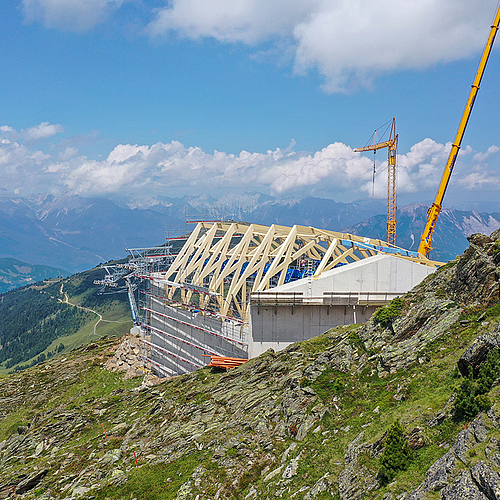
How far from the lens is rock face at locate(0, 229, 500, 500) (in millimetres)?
12578

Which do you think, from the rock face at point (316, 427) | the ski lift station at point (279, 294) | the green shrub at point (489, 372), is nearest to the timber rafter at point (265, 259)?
the ski lift station at point (279, 294)

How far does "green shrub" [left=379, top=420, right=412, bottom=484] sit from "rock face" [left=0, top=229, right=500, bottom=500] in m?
0.20

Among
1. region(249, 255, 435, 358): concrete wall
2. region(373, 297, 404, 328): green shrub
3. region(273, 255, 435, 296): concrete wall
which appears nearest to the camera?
region(373, 297, 404, 328): green shrub

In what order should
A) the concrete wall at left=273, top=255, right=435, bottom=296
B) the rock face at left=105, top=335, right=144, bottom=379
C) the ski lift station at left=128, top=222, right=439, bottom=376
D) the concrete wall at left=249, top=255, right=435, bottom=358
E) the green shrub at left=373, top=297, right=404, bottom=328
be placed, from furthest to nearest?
the rock face at left=105, top=335, right=144, bottom=379
the concrete wall at left=273, top=255, right=435, bottom=296
the ski lift station at left=128, top=222, right=439, bottom=376
the concrete wall at left=249, top=255, right=435, bottom=358
the green shrub at left=373, top=297, right=404, bottom=328

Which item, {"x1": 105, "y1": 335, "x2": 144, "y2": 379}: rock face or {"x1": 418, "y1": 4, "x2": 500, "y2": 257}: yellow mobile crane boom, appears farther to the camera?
{"x1": 105, "y1": 335, "x2": 144, "y2": 379}: rock face

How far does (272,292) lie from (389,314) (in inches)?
524

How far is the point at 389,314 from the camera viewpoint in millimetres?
24312

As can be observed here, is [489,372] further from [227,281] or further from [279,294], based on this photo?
[227,281]

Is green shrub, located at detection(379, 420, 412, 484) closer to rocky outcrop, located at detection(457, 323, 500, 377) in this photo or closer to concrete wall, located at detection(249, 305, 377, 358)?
rocky outcrop, located at detection(457, 323, 500, 377)

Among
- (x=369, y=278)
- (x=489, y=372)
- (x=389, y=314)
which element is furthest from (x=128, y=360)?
(x=489, y=372)

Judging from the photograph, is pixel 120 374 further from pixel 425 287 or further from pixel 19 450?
pixel 425 287

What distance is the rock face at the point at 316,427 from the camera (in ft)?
41.3

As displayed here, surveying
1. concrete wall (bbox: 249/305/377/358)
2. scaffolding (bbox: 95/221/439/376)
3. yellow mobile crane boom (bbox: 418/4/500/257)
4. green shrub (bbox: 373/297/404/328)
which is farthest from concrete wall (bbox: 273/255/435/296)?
yellow mobile crane boom (bbox: 418/4/500/257)

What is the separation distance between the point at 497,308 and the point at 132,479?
19.5 meters
